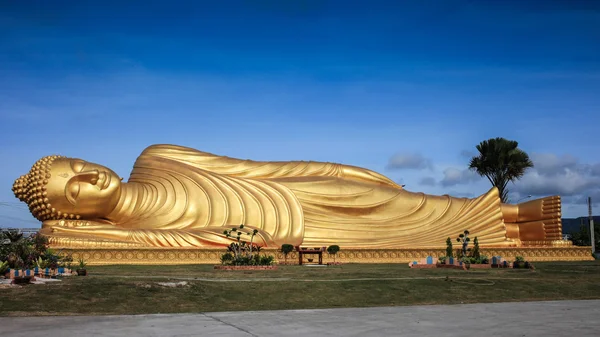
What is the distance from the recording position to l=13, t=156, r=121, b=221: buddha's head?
58.4 ft

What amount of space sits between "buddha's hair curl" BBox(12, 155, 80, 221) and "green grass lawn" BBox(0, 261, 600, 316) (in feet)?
25.4

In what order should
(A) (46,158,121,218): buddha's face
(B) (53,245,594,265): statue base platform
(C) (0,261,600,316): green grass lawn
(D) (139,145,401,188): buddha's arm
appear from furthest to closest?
1. (D) (139,145,401,188): buddha's arm
2. (A) (46,158,121,218): buddha's face
3. (B) (53,245,594,265): statue base platform
4. (C) (0,261,600,316): green grass lawn

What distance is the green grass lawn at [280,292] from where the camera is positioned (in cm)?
834

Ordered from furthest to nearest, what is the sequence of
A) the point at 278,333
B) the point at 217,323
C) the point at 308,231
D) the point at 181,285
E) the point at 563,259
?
the point at 563,259
the point at 308,231
the point at 181,285
the point at 217,323
the point at 278,333

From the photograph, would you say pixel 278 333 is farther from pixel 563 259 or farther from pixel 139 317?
pixel 563 259

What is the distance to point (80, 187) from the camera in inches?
706

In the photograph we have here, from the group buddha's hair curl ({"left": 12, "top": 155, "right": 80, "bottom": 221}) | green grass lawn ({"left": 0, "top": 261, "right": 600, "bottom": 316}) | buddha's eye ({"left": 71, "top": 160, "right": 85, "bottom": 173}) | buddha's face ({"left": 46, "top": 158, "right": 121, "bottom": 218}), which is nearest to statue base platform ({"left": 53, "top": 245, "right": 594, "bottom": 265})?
buddha's face ({"left": 46, "top": 158, "right": 121, "bottom": 218})

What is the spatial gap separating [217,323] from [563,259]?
1639 centimetres

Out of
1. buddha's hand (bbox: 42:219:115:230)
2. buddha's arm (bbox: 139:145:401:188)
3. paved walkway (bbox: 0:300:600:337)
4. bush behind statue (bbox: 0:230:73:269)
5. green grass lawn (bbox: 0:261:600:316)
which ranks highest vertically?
buddha's arm (bbox: 139:145:401:188)

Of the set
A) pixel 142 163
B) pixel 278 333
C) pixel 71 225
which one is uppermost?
pixel 142 163

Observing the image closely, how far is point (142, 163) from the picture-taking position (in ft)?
65.1

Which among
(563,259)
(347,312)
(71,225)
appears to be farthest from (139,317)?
(563,259)

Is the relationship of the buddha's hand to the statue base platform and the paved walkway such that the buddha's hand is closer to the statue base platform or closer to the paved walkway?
the statue base platform

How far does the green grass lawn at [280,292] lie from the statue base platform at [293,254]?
16.9ft
